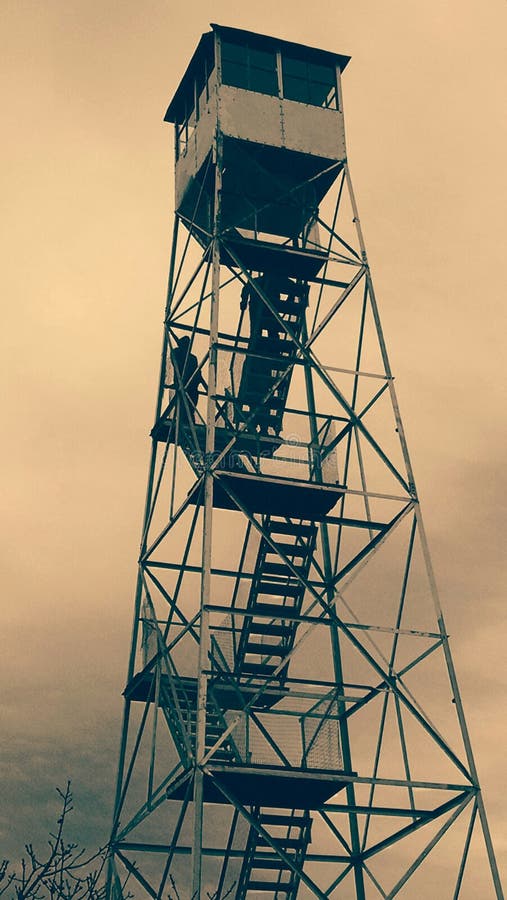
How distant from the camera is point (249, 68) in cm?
2611

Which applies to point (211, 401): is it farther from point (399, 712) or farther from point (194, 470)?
point (399, 712)

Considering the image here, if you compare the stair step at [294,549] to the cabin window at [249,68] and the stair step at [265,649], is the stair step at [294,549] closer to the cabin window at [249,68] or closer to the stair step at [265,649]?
the stair step at [265,649]

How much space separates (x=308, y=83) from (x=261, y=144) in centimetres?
269

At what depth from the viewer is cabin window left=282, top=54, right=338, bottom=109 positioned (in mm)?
26453

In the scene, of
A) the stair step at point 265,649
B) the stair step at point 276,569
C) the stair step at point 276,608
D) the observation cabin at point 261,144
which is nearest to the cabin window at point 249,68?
the observation cabin at point 261,144

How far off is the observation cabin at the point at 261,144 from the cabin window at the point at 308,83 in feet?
0.07

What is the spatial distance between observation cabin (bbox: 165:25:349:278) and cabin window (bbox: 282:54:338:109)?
0.07 feet

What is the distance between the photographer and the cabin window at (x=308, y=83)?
86.8ft

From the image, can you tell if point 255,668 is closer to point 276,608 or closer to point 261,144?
point 276,608

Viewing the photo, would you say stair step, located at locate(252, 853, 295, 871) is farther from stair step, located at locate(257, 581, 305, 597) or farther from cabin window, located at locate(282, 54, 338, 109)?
cabin window, located at locate(282, 54, 338, 109)

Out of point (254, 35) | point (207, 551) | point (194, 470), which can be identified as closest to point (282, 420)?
point (194, 470)

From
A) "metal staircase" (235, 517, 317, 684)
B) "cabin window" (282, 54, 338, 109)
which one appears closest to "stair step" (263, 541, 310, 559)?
"metal staircase" (235, 517, 317, 684)

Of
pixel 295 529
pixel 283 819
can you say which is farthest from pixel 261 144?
pixel 283 819

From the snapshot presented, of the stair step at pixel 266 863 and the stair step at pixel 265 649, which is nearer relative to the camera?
the stair step at pixel 266 863
